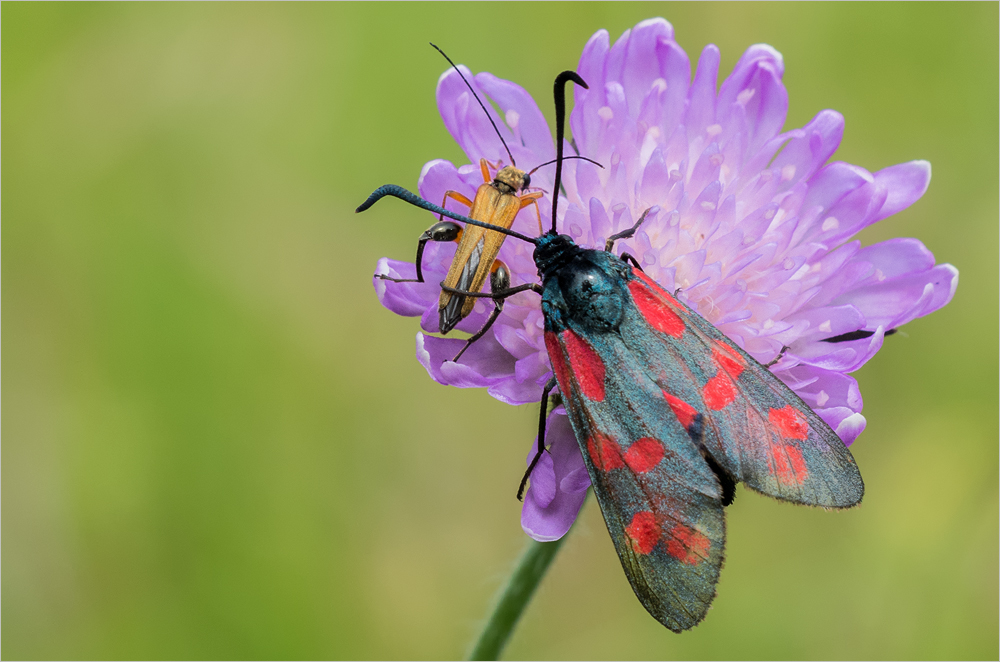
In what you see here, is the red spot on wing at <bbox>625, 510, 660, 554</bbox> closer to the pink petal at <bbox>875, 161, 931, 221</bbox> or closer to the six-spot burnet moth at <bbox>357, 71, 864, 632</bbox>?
the six-spot burnet moth at <bbox>357, 71, 864, 632</bbox>

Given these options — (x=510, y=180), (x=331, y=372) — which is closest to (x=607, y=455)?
(x=510, y=180)

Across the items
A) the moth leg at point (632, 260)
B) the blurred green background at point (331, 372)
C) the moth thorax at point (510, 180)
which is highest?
the moth thorax at point (510, 180)

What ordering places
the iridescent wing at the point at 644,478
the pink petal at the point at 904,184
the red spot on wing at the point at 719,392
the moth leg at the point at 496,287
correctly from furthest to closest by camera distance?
the pink petal at the point at 904,184
the moth leg at the point at 496,287
the red spot on wing at the point at 719,392
the iridescent wing at the point at 644,478

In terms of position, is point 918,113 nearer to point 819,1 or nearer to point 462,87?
point 819,1

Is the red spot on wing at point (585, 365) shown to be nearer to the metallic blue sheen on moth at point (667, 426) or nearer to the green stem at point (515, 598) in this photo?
the metallic blue sheen on moth at point (667, 426)

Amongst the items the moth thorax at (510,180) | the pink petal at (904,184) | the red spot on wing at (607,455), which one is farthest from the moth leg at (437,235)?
the pink petal at (904,184)

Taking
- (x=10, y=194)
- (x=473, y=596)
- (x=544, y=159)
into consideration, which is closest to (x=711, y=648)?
(x=473, y=596)
